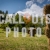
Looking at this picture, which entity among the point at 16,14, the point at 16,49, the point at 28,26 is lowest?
the point at 16,49

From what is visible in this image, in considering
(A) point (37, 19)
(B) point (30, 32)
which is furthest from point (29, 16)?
(B) point (30, 32)

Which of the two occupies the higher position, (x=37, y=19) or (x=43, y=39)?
(x=37, y=19)

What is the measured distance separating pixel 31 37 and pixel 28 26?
8.7 inches

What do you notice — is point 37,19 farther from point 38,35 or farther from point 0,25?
point 0,25

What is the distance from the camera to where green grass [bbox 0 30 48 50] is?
3299 mm

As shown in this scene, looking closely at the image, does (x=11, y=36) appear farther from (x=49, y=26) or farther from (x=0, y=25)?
(x=49, y=26)

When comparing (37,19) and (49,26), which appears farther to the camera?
(37,19)

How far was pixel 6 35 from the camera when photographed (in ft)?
12.0

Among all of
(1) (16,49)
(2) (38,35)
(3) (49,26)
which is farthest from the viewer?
(2) (38,35)

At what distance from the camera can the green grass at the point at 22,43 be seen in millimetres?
3299

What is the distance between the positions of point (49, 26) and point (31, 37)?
1.27 meters

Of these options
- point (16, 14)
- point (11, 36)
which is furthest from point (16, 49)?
point (16, 14)

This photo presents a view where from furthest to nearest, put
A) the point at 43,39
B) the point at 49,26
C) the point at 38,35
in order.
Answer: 1. the point at 38,35
2. the point at 43,39
3. the point at 49,26

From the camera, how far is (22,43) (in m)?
3.43
